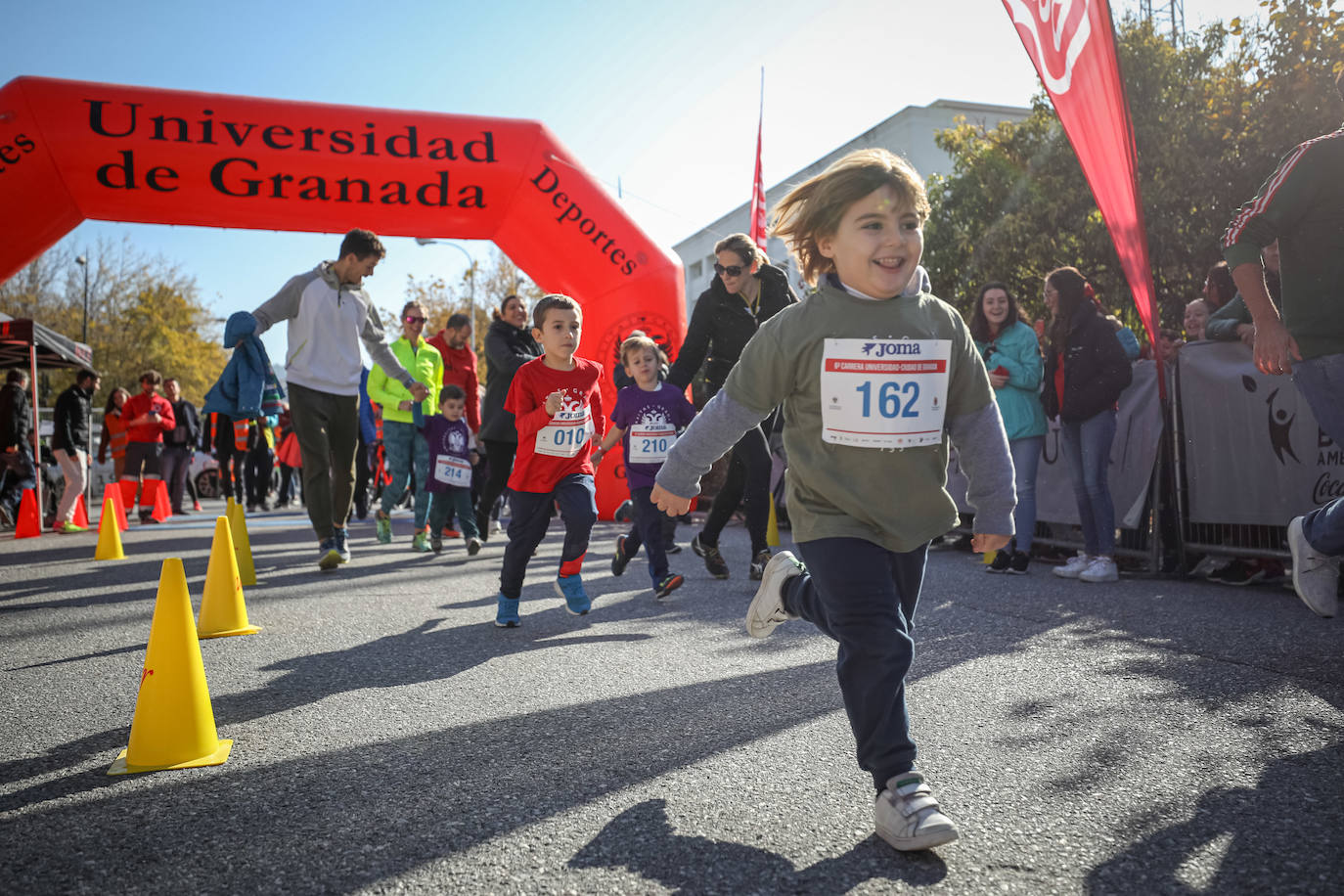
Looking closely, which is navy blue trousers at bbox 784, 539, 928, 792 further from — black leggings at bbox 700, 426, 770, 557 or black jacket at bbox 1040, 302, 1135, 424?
black jacket at bbox 1040, 302, 1135, 424

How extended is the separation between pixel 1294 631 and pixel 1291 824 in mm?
2529

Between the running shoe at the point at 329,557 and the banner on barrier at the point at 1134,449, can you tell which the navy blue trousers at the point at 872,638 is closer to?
the banner on barrier at the point at 1134,449

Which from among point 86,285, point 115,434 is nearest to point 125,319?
point 86,285

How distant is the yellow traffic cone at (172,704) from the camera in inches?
110

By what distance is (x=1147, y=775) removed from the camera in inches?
99.8

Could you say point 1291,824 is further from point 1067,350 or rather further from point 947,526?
point 1067,350

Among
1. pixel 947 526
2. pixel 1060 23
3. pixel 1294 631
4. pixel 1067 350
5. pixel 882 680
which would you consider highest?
pixel 1060 23

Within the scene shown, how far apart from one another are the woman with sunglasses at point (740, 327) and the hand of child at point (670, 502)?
3.58 m

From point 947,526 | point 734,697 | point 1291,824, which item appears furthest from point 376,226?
point 1291,824

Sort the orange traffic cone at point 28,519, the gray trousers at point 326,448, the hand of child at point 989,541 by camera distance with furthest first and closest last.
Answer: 1. the orange traffic cone at point 28,519
2. the gray trousers at point 326,448
3. the hand of child at point 989,541

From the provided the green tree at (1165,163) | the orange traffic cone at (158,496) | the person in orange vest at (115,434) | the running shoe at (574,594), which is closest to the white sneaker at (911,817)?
the running shoe at (574,594)

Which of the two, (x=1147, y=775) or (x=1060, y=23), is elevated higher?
(x=1060, y=23)

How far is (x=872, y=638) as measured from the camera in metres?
2.26

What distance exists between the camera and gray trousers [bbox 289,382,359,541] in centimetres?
683
